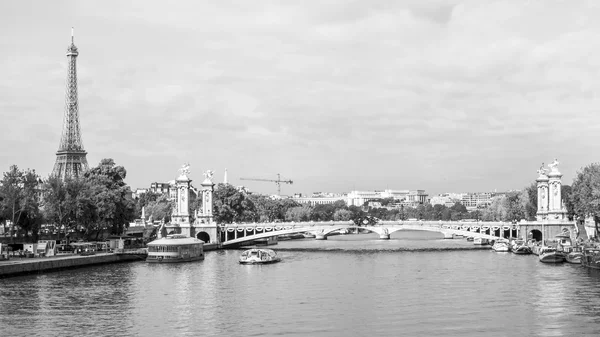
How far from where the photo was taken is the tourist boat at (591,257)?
54.0m

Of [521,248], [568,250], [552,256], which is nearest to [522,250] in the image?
[521,248]

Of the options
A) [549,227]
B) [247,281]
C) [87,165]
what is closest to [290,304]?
[247,281]

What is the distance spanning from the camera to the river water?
32750 millimetres

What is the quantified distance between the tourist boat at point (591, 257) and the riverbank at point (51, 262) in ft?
115

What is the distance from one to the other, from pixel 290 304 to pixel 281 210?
350 ft

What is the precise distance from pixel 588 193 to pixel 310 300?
4217 cm

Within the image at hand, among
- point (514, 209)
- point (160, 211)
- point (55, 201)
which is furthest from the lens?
point (160, 211)

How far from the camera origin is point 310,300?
4088cm

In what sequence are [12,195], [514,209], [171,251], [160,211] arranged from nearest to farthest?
[12,195] → [171,251] → [514,209] → [160,211]

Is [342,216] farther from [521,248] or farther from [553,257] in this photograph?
[553,257]

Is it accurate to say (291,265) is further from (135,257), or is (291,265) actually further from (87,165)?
(87,165)

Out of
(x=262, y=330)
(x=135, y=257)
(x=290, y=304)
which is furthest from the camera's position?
(x=135, y=257)

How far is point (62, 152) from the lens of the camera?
9512cm

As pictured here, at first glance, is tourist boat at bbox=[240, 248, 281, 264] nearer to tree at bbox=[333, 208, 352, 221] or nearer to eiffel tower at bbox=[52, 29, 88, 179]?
eiffel tower at bbox=[52, 29, 88, 179]
